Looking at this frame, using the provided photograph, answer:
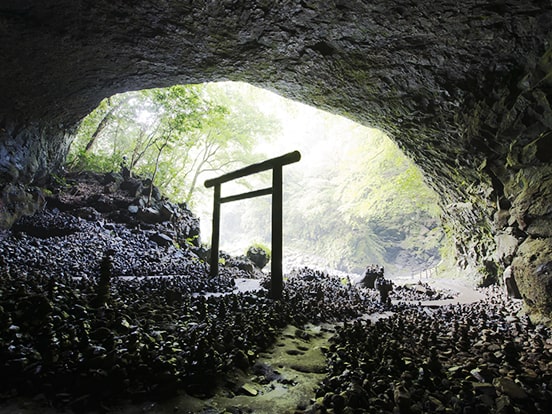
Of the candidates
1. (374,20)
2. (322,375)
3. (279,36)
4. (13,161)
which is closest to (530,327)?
(322,375)

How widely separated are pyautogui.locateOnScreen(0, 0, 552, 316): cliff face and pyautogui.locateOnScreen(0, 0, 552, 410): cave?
26 mm

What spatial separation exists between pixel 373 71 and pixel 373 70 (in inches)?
1.3

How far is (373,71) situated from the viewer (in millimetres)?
6215

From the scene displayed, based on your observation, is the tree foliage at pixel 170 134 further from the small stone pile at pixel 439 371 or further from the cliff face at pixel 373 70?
the small stone pile at pixel 439 371

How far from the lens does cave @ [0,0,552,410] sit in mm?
4402

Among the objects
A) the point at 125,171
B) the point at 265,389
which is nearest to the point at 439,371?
the point at 265,389

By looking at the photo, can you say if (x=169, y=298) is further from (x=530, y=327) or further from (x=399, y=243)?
(x=399, y=243)

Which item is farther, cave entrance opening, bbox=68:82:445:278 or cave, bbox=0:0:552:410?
cave entrance opening, bbox=68:82:445:278

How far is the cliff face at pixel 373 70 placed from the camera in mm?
4406

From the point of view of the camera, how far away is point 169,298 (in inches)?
197

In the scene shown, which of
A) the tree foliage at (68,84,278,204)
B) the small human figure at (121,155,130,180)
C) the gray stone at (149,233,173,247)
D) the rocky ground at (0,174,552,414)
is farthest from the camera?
the small human figure at (121,155,130,180)

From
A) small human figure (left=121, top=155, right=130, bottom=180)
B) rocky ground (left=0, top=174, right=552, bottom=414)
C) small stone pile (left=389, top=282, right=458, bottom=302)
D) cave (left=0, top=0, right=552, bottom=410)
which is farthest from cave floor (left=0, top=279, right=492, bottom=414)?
small human figure (left=121, top=155, right=130, bottom=180)

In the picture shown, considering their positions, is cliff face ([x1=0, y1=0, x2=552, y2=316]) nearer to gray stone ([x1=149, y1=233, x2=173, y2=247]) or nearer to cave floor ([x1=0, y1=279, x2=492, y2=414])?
cave floor ([x1=0, y1=279, x2=492, y2=414])

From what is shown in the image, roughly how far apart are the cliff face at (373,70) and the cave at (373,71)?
3 centimetres
